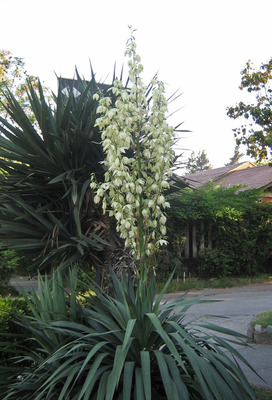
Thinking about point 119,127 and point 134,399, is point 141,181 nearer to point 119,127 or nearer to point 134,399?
point 119,127

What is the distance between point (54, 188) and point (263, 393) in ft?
9.63

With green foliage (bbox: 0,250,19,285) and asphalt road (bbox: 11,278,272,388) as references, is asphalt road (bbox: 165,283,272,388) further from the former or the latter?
green foliage (bbox: 0,250,19,285)

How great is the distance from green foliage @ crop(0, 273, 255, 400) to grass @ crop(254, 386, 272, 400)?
92 centimetres

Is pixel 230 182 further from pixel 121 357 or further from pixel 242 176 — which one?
pixel 121 357

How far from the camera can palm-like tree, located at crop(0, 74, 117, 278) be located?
4.44 meters

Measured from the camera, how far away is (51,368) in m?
2.99

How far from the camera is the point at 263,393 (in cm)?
402

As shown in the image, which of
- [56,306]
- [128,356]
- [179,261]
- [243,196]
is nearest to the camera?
[128,356]

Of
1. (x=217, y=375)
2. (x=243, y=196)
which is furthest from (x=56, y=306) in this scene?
(x=243, y=196)

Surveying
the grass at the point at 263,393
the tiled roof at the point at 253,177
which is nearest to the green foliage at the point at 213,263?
the grass at the point at 263,393

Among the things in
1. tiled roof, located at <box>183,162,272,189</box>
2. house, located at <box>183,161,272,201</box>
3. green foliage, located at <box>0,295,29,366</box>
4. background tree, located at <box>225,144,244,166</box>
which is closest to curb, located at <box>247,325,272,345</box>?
green foliage, located at <box>0,295,29,366</box>


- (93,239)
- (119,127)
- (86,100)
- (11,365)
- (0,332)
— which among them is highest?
(86,100)

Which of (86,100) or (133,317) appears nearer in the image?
(133,317)

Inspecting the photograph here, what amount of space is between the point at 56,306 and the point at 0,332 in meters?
0.58
